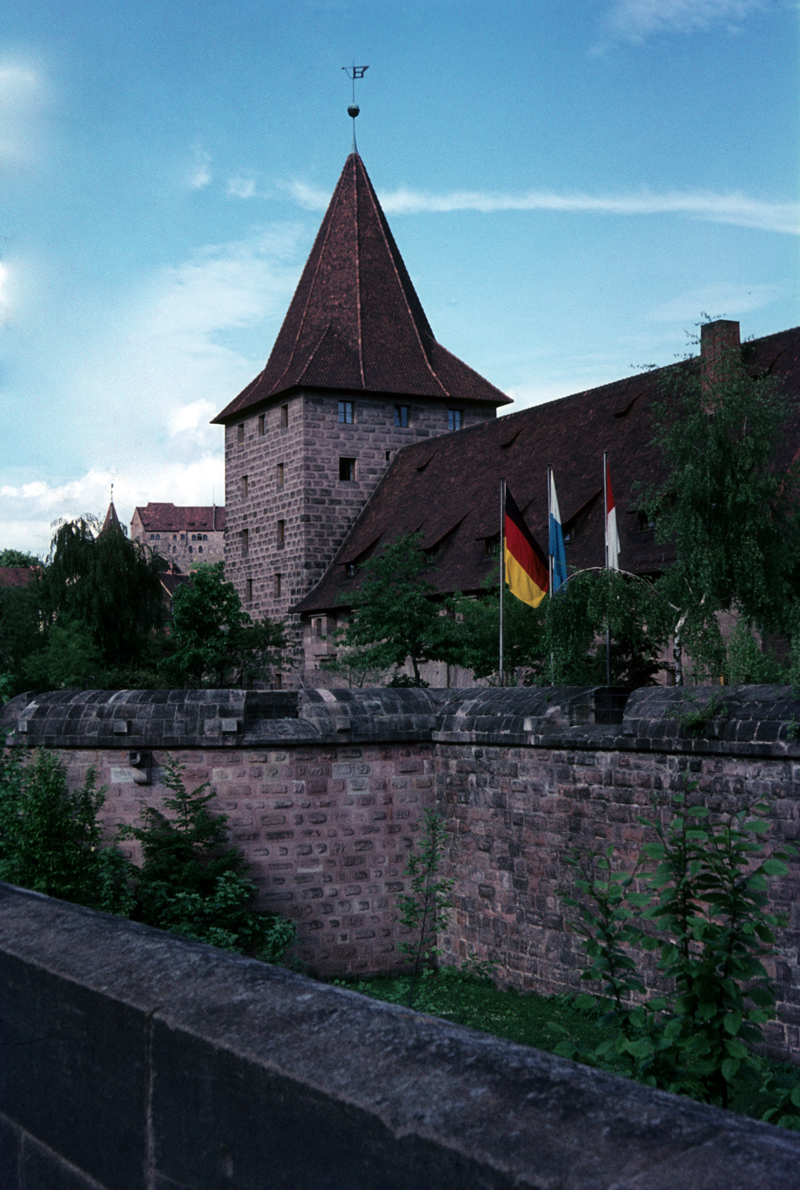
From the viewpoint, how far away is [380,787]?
16.8 metres

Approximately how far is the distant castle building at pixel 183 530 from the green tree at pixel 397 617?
111 metres

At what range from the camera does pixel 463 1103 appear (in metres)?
1.53

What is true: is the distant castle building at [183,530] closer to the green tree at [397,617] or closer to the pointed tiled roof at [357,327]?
the pointed tiled roof at [357,327]

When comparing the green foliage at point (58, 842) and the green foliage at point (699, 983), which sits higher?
the green foliage at point (699, 983)

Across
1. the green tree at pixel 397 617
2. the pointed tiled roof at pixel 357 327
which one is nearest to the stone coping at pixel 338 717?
the green tree at pixel 397 617

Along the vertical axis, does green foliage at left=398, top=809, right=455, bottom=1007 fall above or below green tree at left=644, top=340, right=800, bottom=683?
below

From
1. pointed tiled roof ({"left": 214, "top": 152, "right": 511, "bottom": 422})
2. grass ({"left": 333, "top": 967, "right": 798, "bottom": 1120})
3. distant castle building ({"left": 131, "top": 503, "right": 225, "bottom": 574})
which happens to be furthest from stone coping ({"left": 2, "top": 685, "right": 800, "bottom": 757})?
distant castle building ({"left": 131, "top": 503, "right": 225, "bottom": 574})

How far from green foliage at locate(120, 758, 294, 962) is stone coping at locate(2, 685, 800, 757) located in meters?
0.75

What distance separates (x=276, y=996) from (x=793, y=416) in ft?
86.6

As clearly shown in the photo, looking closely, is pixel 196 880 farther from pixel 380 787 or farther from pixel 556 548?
pixel 556 548

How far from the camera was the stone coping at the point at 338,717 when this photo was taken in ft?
46.6

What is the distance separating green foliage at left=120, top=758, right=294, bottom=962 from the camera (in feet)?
48.1

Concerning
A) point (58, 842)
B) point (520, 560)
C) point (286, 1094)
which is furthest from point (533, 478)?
point (286, 1094)

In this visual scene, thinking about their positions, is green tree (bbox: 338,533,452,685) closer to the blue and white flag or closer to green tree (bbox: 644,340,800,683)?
the blue and white flag
